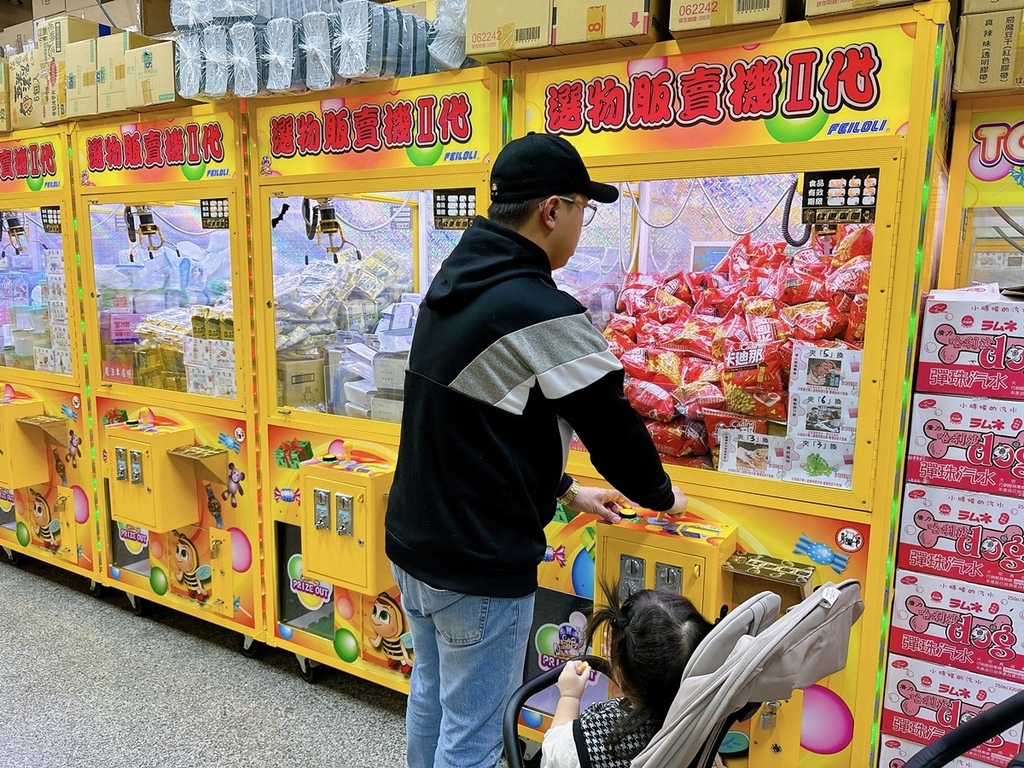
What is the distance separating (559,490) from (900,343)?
88 centimetres

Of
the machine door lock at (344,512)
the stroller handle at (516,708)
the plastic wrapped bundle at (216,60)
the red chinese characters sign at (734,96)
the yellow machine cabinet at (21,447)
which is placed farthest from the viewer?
the yellow machine cabinet at (21,447)

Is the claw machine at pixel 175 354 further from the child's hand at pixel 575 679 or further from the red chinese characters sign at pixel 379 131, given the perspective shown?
the child's hand at pixel 575 679

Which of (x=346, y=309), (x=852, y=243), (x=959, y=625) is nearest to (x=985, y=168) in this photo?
(x=852, y=243)

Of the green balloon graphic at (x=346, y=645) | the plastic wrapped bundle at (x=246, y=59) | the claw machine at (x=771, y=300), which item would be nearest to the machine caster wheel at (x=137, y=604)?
the green balloon graphic at (x=346, y=645)

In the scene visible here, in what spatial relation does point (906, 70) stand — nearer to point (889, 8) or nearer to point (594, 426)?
point (889, 8)

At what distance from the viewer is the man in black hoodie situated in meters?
1.55

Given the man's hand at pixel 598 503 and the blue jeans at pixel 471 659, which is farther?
the man's hand at pixel 598 503

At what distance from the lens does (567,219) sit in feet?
5.35

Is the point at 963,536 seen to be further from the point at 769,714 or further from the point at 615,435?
the point at 615,435

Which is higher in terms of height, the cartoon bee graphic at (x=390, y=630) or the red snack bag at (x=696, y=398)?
the red snack bag at (x=696, y=398)

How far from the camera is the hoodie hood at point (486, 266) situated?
1572 millimetres

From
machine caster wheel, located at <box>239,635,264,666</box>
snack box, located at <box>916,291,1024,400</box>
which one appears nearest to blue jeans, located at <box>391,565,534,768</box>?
snack box, located at <box>916,291,1024,400</box>

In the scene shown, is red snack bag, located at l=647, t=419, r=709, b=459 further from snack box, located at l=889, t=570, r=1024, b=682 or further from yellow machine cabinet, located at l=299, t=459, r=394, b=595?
yellow machine cabinet, located at l=299, t=459, r=394, b=595

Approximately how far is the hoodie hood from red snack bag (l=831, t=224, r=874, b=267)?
899mm
